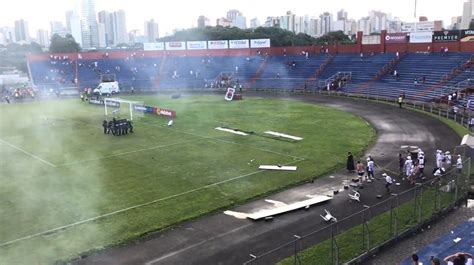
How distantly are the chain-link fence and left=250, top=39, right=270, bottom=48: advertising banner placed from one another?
6722 cm

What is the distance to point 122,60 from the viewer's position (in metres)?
91.8

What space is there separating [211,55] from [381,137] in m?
59.2

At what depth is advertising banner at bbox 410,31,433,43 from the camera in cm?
6781

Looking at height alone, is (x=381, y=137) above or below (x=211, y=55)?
below

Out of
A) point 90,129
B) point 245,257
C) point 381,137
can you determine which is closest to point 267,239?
point 245,257

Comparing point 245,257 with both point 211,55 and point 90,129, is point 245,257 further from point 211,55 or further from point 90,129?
point 211,55

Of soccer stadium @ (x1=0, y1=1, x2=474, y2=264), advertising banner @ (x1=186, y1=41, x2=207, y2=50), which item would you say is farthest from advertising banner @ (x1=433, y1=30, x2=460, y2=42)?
advertising banner @ (x1=186, y1=41, x2=207, y2=50)

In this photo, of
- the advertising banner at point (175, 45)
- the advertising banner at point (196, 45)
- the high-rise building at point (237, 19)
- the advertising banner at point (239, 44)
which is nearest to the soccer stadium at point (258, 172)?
the advertising banner at point (239, 44)

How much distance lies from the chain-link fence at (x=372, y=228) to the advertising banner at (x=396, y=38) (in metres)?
52.2

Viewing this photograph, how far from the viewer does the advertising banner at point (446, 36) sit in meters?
65.2

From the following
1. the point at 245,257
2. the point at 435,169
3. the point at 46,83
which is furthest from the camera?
the point at 46,83

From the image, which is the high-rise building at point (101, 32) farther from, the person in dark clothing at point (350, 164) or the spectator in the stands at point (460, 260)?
the spectator in the stands at point (460, 260)

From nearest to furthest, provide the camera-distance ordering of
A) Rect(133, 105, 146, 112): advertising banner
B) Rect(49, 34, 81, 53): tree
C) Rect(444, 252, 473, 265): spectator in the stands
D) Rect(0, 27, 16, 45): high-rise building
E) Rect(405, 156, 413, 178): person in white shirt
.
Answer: Rect(444, 252, 473, 265): spectator in the stands
Rect(0, 27, 16, 45): high-rise building
Rect(405, 156, 413, 178): person in white shirt
Rect(49, 34, 81, 53): tree
Rect(133, 105, 146, 112): advertising banner

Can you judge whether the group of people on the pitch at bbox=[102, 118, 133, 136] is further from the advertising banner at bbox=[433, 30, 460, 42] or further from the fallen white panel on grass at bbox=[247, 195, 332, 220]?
the advertising banner at bbox=[433, 30, 460, 42]
